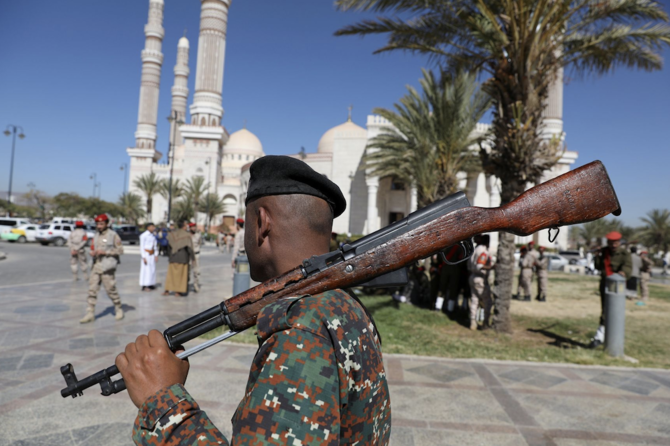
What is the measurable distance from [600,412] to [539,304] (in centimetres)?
755

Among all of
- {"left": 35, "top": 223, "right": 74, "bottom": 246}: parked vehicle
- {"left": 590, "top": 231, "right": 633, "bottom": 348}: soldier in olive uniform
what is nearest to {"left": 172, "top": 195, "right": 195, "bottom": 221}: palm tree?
{"left": 35, "top": 223, "right": 74, "bottom": 246}: parked vehicle

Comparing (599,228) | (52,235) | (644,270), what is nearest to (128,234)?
(52,235)

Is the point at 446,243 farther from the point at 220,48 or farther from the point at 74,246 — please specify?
the point at 220,48

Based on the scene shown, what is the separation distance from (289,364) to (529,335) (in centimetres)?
730

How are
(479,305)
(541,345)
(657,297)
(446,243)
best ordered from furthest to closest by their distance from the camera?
(657,297)
(479,305)
(541,345)
(446,243)

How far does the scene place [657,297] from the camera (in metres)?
12.7

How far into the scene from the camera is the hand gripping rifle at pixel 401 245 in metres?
1.18

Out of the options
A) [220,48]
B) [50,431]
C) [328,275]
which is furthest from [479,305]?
[220,48]

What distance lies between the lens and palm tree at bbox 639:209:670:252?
1451 inches

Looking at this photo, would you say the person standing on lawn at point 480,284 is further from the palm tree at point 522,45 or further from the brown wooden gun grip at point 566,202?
the brown wooden gun grip at point 566,202

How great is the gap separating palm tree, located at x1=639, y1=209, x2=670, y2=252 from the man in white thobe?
133 ft

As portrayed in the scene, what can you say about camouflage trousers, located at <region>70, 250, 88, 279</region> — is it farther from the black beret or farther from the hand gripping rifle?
the black beret

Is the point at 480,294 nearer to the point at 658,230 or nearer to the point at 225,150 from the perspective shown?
the point at 658,230

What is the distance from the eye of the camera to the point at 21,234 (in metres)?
26.5
